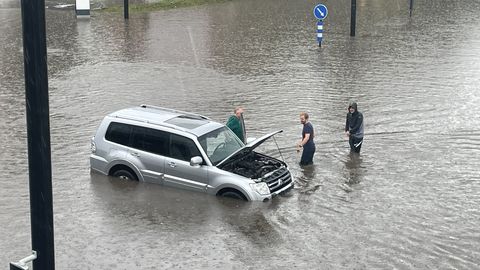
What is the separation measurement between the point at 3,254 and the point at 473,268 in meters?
6.72

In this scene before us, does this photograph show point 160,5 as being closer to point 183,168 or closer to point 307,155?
point 307,155

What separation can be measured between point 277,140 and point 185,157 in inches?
165

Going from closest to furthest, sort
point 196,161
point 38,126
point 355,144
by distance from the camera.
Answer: point 38,126, point 196,161, point 355,144

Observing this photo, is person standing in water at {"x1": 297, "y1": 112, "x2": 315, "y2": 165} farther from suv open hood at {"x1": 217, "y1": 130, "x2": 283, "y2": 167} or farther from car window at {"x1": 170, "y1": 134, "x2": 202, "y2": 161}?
car window at {"x1": 170, "y1": 134, "x2": 202, "y2": 161}

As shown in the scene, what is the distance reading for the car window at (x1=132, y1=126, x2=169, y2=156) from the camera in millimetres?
13773

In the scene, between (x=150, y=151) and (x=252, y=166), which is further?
(x=150, y=151)

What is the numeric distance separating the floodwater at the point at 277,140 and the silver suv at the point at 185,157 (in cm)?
27

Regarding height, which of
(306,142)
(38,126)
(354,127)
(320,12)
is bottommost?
(306,142)

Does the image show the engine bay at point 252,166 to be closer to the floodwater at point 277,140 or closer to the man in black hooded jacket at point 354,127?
the floodwater at point 277,140

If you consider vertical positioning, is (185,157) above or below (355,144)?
above

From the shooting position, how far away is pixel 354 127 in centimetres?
1598

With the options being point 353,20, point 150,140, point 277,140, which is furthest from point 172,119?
point 353,20

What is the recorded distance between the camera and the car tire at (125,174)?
14.2 m

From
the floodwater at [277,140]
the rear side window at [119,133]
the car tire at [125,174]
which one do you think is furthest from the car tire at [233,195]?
the rear side window at [119,133]
